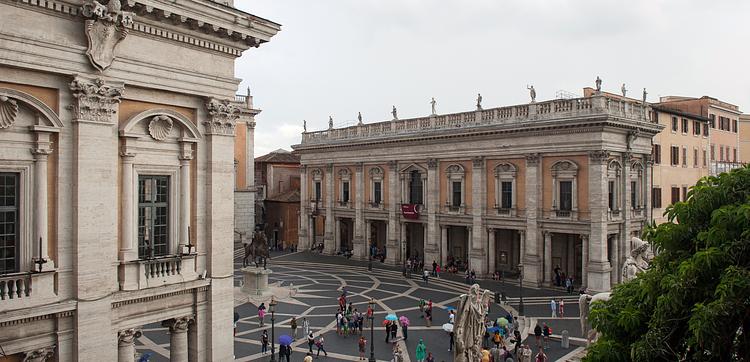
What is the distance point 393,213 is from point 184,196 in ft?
116

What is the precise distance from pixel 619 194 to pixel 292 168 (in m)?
42.9

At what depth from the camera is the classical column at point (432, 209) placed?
4631 centimetres

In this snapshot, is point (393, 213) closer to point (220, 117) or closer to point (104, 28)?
point (220, 117)

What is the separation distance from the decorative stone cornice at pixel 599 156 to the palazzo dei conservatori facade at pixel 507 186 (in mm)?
64

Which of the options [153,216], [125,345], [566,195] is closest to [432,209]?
[566,195]

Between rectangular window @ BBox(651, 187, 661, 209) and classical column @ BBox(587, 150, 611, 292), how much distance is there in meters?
9.31

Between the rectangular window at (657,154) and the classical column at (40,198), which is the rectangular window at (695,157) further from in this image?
the classical column at (40,198)

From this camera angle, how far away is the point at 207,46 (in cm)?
1550

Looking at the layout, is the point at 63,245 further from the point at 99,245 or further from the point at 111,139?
the point at 111,139

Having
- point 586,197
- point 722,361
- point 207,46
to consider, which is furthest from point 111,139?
point 586,197

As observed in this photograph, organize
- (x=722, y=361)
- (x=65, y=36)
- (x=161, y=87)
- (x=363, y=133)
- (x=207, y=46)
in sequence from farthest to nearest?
(x=363, y=133), (x=207, y=46), (x=161, y=87), (x=65, y=36), (x=722, y=361)

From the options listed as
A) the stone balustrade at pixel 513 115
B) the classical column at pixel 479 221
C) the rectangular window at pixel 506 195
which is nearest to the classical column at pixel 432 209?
the stone balustrade at pixel 513 115

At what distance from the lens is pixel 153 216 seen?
1485cm

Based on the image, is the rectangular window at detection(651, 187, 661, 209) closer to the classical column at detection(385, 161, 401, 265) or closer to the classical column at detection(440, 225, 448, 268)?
the classical column at detection(440, 225, 448, 268)
